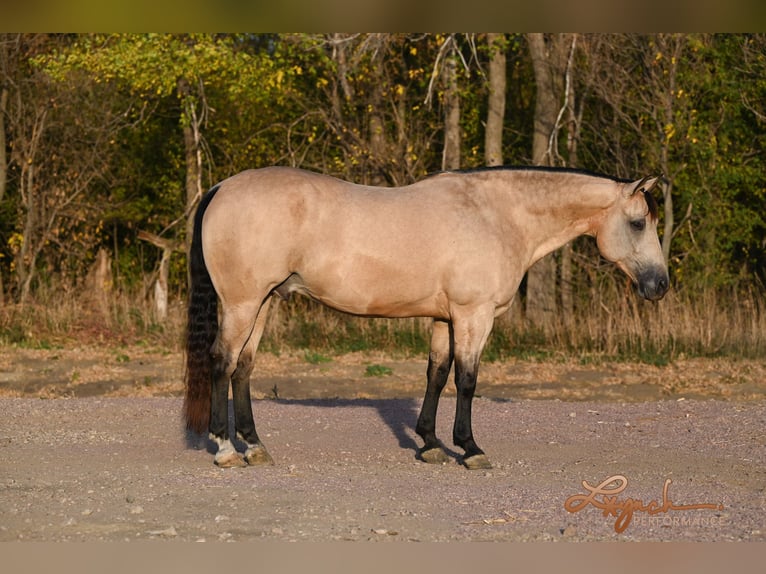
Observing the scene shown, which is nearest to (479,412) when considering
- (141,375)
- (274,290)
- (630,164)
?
(274,290)

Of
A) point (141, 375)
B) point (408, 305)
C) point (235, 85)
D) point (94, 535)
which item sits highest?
point (235, 85)

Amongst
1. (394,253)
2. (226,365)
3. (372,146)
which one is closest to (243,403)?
(226,365)

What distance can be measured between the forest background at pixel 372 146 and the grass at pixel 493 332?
0.06 metres

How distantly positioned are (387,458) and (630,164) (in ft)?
41.2

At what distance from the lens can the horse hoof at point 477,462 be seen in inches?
295

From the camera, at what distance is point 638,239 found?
7848 millimetres

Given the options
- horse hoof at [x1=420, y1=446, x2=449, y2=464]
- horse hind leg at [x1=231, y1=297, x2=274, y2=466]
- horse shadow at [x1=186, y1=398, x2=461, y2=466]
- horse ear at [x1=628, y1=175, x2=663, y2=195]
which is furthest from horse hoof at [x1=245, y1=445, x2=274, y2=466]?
horse ear at [x1=628, y1=175, x2=663, y2=195]

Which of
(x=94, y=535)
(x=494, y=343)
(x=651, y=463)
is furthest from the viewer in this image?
(x=494, y=343)

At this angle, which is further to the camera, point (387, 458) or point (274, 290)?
point (387, 458)

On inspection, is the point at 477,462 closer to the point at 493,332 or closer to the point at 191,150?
the point at 493,332

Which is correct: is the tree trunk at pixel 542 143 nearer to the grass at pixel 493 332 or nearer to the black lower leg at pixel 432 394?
the grass at pixel 493 332

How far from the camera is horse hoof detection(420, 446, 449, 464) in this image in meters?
7.75

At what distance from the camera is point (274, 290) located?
7.48 m

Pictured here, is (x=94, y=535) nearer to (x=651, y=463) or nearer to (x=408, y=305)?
(x=408, y=305)
